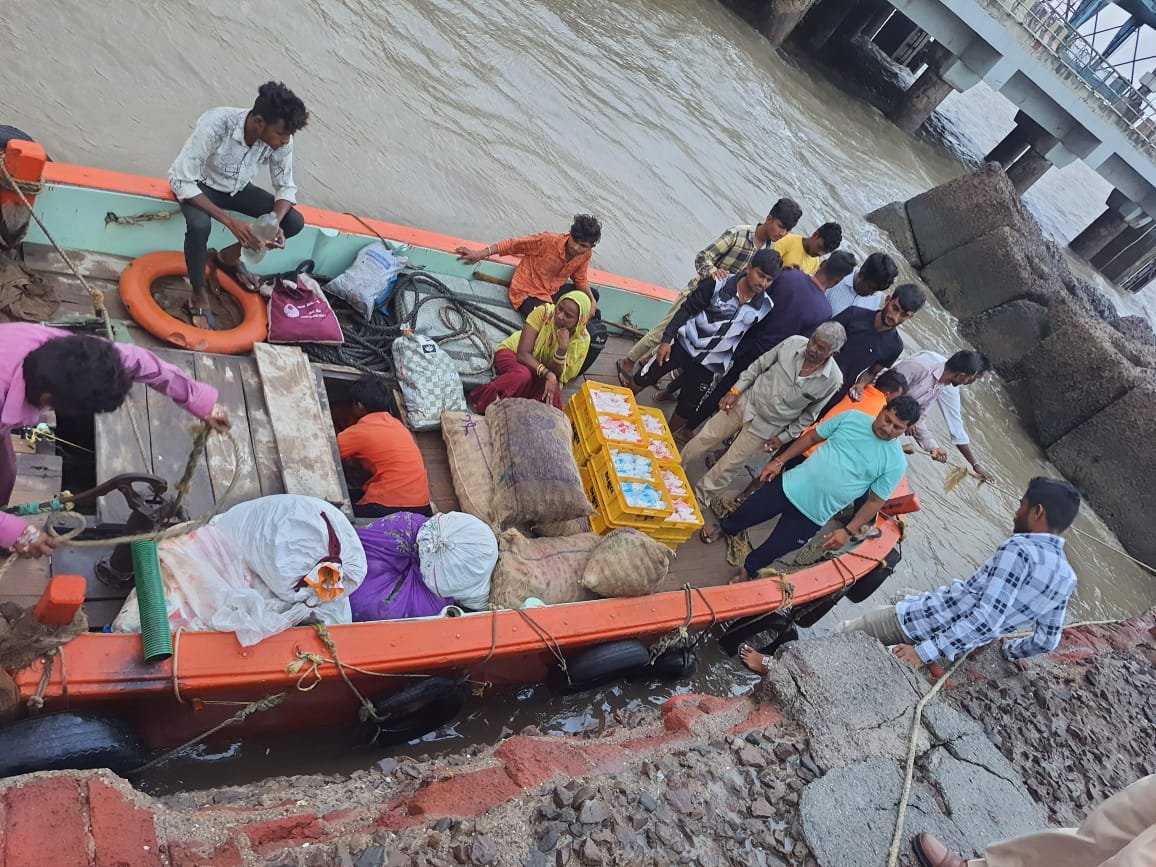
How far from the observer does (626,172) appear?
32.9ft

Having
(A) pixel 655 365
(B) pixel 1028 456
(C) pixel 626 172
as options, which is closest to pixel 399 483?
(A) pixel 655 365

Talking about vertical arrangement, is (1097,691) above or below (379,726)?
above

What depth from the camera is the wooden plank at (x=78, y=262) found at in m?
3.75

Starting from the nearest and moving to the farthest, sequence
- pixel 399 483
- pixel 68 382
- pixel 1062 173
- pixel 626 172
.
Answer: pixel 68 382 → pixel 399 483 → pixel 626 172 → pixel 1062 173

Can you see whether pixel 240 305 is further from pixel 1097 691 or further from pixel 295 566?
pixel 1097 691

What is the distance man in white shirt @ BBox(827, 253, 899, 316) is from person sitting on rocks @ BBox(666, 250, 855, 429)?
0.16m

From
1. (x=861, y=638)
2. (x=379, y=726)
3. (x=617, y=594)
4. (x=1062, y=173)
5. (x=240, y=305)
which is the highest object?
(x=1062, y=173)

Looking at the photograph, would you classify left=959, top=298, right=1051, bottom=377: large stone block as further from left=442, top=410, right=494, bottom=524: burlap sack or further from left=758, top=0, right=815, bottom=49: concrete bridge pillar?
left=442, top=410, right=494, bottom=524: burlap sack

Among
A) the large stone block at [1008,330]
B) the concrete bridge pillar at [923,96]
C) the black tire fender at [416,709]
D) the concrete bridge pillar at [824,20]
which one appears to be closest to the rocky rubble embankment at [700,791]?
the black tire fender at [416,709]

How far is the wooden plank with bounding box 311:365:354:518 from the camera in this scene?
3.63m

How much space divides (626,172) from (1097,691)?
7768 mm

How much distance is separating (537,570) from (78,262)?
286 centimetres

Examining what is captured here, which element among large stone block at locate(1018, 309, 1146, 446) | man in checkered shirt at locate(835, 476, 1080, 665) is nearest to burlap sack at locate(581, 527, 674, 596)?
man in checkered shirt at locate(835, 476, 1080, 665)

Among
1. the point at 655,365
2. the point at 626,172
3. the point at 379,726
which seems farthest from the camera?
the point at 626,172
